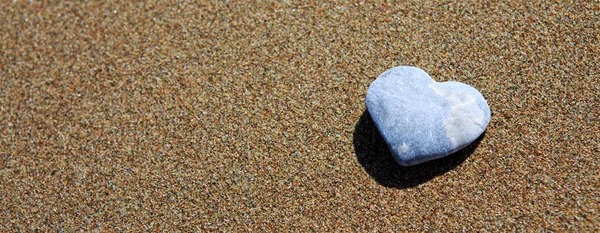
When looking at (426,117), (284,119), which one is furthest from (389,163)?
(284,119)

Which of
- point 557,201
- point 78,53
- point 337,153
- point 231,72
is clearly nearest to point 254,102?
point 231,72

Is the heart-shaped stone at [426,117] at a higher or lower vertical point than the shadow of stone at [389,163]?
higher

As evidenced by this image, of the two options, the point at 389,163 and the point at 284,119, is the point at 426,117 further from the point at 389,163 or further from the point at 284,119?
the point at 284,119

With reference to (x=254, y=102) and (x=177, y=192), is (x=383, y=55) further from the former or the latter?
(x=177, y=192)

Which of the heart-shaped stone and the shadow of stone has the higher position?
the heart-shaped stone
